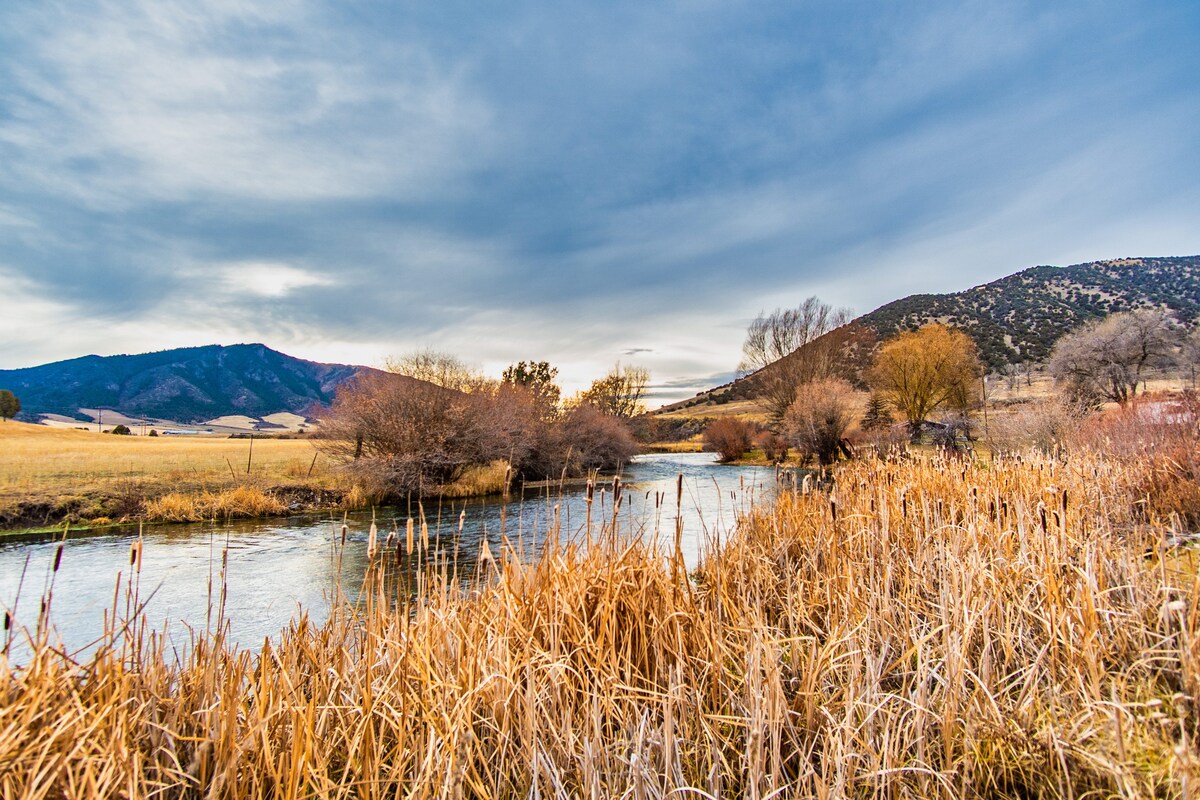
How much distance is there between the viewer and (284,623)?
776 cm

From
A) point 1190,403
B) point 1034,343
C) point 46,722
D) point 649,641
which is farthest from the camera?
point 1034,343

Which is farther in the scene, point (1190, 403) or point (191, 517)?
point (191, 517)

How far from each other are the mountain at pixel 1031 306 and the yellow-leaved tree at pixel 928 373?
4.49m

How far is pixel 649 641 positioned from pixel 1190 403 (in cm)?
1176

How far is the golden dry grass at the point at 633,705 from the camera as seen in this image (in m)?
2.10

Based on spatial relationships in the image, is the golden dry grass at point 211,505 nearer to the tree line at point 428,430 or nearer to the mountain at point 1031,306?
the tree line at point 428,430

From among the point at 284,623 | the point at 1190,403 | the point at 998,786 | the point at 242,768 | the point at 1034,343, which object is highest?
the point at 1034,343

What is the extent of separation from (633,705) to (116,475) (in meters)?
24.5

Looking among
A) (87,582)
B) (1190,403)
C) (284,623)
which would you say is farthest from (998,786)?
(87,582)

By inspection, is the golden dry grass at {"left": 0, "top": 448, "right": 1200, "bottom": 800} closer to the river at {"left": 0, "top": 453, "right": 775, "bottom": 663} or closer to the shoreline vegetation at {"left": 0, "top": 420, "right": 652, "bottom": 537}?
the river at {"left": 0, "top": 453, "right": 775, "bottom": 663}

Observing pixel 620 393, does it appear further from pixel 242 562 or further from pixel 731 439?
pixel 242 562

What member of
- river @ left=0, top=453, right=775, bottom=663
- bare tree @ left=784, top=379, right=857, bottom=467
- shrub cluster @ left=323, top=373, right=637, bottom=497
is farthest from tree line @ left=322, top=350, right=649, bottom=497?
bare tree @ left=784, top=379, right=857, bottom=467

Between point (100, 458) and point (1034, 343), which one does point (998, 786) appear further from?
point (1034, 343)

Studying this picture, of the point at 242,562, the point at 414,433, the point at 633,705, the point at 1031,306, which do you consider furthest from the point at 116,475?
the point at 1031,306
